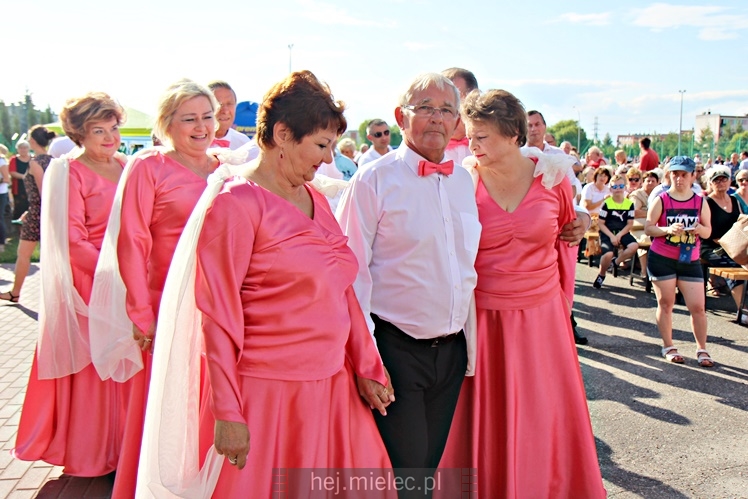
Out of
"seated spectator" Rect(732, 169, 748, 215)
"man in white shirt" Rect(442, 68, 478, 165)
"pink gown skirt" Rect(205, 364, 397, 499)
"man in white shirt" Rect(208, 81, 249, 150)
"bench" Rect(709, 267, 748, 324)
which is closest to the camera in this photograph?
"pink gown skirt" Rect(205, 364, 397, 499)

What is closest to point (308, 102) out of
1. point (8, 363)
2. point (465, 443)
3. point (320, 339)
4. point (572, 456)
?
point (320, 339)

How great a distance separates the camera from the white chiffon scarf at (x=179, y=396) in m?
2.26

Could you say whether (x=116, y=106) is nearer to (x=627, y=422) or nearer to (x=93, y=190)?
(x=93, y=190)

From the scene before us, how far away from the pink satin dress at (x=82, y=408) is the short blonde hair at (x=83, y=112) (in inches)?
7.5

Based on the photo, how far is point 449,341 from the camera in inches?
122

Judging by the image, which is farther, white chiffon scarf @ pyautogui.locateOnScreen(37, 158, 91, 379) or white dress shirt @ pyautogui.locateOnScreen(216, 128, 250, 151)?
white dress shirt @ pyautogui.locateOnScreen(216, 128, 250, 151)

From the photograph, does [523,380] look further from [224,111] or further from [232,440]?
[224,111]

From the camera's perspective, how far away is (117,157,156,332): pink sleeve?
3.37m

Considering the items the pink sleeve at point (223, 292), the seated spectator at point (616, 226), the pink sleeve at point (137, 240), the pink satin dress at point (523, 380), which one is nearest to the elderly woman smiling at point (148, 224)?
the pink sleeve at point (137, 240)

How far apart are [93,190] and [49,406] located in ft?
4.30

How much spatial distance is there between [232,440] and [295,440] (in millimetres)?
265

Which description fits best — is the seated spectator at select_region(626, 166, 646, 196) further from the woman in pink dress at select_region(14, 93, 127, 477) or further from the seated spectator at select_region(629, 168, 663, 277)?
the woman in pink dress at select_region(14, 93, 127, 477)

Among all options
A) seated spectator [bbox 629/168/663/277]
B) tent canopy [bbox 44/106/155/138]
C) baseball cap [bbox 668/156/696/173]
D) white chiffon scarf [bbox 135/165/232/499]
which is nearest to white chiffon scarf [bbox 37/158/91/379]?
white chiffon scarf [bbox 135/165/232/499]

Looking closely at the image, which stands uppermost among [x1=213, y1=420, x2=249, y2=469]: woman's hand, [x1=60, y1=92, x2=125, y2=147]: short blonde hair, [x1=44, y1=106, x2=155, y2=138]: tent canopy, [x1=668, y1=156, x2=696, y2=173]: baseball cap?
[x1=44, y1=106, x2=155, y2=138]: tent canopy
